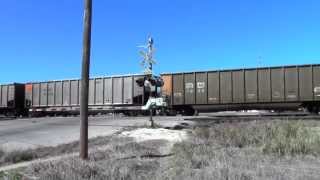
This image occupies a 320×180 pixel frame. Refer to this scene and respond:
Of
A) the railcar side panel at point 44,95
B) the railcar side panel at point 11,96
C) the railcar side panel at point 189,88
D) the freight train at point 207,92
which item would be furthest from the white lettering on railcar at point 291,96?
the railcar side panel at point 11,96

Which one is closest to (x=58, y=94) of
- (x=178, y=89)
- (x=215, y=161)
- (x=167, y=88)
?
(x=167, y=88)

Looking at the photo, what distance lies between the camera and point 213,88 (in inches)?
1560

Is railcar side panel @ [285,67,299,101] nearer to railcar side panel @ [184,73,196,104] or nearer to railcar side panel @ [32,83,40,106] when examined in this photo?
railcar side panel @ [184,73,196,104]

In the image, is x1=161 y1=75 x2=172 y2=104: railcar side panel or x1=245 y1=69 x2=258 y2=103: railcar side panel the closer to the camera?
x1=245 y1=69 x2=258 y2=103: railcar side panel

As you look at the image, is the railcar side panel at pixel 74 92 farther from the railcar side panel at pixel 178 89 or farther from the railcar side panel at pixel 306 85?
the railcar side panel at pixel 306 85

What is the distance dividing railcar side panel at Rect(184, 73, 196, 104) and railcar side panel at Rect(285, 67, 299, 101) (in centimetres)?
719

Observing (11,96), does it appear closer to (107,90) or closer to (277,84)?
(107,90)

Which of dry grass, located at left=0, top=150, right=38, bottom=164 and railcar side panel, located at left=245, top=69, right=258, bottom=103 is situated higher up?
railcar side panel, located at left=245, top=69, right=258, bottom=103

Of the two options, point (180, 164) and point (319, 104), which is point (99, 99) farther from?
point (180, 164)

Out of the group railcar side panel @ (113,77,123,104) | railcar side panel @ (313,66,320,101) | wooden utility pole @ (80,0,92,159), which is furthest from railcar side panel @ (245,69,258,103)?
wooden utility pole @ (80,0,92,159)

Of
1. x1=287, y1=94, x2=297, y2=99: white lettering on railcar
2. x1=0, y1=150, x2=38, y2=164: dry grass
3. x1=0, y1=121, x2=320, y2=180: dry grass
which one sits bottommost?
x1=0, y1=150, x2=38, y2=164: dry grass

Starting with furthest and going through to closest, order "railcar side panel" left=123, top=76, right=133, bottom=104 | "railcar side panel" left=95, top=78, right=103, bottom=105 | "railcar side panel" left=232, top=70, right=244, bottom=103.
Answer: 1. "railcar side panel" left=95, top=78, right=103, bottom=105
2. "railcar side panel" left=123, top=76, right=133, bottom=104
3. "railcar side panel" left=232, top=70, right=244, bottom=103

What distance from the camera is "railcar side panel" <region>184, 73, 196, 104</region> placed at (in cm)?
4056

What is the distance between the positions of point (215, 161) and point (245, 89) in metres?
28.3
